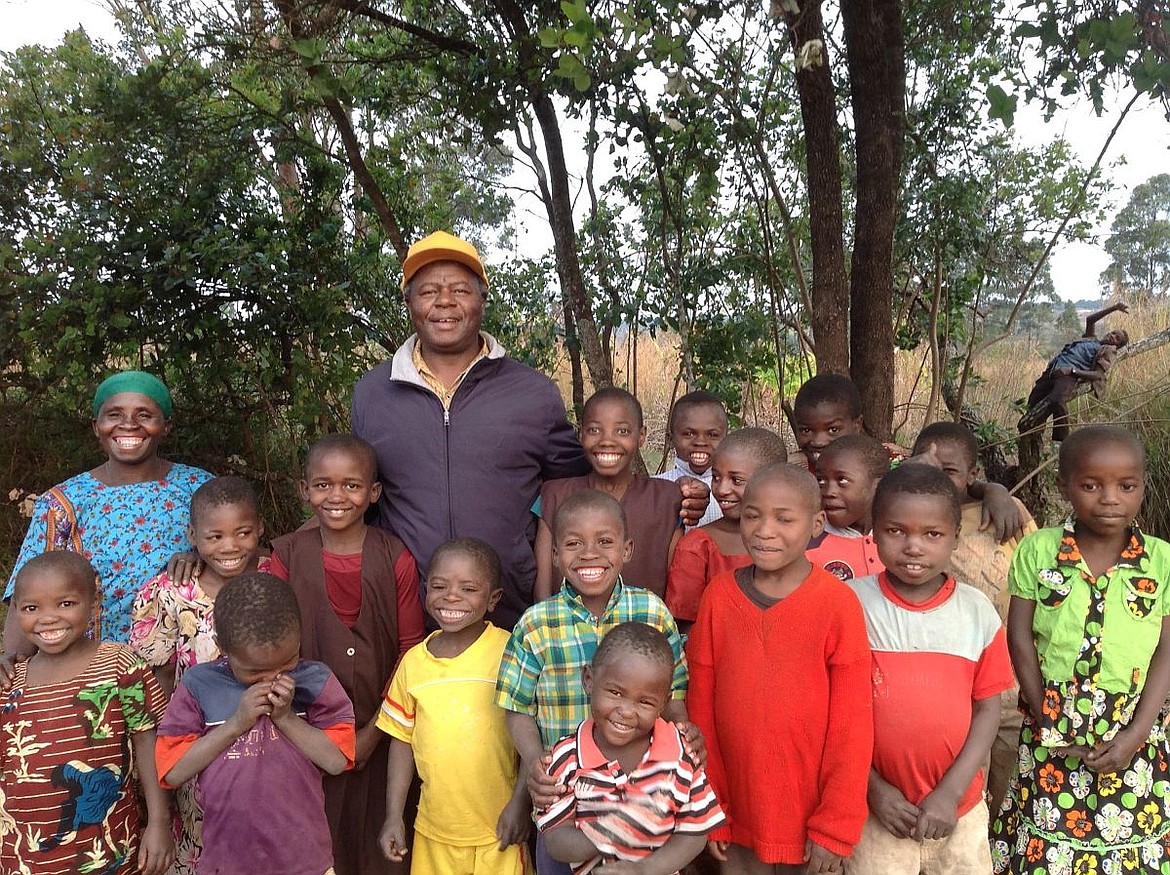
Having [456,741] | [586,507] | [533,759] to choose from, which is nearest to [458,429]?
[586,507]

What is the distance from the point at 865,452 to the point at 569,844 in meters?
1.48

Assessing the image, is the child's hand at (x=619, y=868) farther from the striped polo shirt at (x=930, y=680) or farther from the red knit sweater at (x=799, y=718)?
the striped polo shirt at (x=930, y=680)

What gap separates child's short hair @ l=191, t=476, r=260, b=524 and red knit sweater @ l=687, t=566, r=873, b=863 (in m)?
1.55

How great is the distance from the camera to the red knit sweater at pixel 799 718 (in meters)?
2.11

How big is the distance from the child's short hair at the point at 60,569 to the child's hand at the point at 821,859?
211 cm

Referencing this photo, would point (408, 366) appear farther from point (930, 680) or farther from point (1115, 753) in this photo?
point (1115, 753)

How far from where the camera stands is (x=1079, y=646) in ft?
7.82

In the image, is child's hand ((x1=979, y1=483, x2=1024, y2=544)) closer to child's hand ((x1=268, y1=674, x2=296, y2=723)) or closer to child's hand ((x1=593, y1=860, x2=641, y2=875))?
child's hand ((x1=593, y1=860, x2=641, y2=875))

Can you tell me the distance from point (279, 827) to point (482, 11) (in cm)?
446

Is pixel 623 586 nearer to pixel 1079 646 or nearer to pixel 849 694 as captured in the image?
pixel 849 694

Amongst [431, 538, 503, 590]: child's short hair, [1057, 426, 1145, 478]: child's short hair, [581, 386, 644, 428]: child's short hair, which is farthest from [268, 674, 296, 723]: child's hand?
[1057, 426, 1145, 478]: child's short hair

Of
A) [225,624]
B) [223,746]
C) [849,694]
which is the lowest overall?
[223,746]

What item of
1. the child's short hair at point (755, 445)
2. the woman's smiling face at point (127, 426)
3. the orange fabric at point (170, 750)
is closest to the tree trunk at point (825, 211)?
the child's short hair at point (755, 445)

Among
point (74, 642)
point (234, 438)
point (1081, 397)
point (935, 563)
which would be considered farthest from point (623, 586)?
point (1081, 397)
